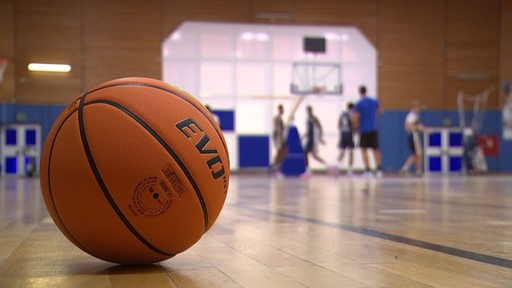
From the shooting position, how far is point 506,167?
66.7 feet

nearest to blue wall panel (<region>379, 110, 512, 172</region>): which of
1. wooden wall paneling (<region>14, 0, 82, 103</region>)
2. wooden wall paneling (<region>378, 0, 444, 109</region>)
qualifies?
wooden wall paneling (<region>378, 0, 444, 109</region>)

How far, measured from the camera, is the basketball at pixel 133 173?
2.29m

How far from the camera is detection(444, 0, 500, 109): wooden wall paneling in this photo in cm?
2002

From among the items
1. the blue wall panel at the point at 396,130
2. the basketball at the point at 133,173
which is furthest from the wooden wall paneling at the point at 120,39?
the basketball at the point at 133,173

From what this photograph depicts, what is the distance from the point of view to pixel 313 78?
1934 centimetres

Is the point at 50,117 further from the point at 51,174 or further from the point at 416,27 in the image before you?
the point at 51,174

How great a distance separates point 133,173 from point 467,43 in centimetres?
1924

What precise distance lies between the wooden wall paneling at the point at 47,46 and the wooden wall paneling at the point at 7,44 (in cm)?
12

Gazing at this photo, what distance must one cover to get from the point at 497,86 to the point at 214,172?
19327 mm

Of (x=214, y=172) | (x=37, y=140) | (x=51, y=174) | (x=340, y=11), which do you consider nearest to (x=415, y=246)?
(x=214, y=172)

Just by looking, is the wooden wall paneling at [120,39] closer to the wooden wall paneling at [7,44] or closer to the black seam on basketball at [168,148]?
the wooden wall paneling at [7,44]

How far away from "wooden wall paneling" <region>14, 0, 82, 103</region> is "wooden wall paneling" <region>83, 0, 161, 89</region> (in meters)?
0.30

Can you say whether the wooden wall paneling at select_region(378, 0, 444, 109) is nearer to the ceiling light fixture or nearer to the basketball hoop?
the ceiling light fixture

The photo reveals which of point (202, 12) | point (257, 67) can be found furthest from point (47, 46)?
point (257, 67)
